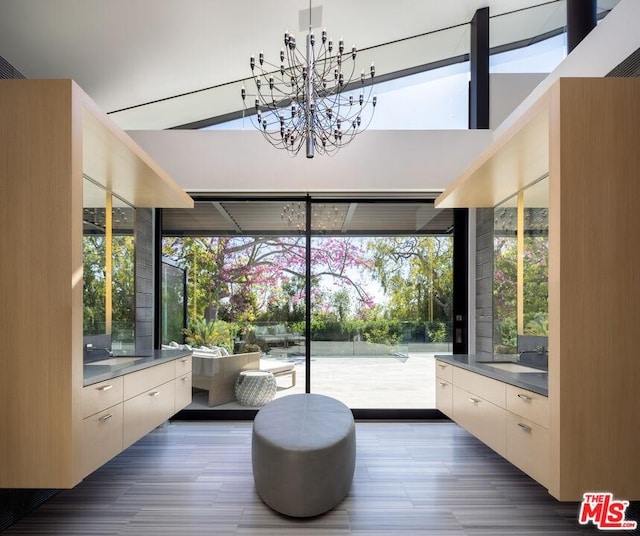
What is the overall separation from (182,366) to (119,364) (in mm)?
993

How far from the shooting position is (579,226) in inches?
85.1

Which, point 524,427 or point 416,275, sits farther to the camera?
point 416,275

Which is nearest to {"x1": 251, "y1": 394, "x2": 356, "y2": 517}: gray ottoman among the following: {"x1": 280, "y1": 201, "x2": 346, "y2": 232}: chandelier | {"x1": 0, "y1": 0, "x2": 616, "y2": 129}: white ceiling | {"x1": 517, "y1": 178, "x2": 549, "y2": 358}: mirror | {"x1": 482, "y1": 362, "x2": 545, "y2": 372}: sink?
{"x1": 482, "y1": 362, "x2": 545, "y2": 372}: sink

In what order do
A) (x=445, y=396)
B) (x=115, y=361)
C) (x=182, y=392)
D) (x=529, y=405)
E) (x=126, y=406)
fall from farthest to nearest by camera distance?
(x=182, y=392) < (x=445, y=396) < (x=115, y=361) < (x=126, y=406) < (x=529, y=405)

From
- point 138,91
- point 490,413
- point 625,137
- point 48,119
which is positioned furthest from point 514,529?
point 138,91

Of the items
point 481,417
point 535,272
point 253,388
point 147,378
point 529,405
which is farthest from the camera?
point 253,388

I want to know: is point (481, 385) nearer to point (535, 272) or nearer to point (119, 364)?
point (535, 272)

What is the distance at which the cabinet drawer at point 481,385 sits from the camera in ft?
9.66

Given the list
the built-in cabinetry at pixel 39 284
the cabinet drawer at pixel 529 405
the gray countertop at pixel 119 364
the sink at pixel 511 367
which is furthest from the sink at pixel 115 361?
the sink at pixel 511 367

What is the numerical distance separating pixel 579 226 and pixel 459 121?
313 cm

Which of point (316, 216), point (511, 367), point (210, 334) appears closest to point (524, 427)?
point (511, 367)

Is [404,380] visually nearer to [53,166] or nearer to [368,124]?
[368,124]

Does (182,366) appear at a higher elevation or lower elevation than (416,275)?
lower

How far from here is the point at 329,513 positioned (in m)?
2.81
